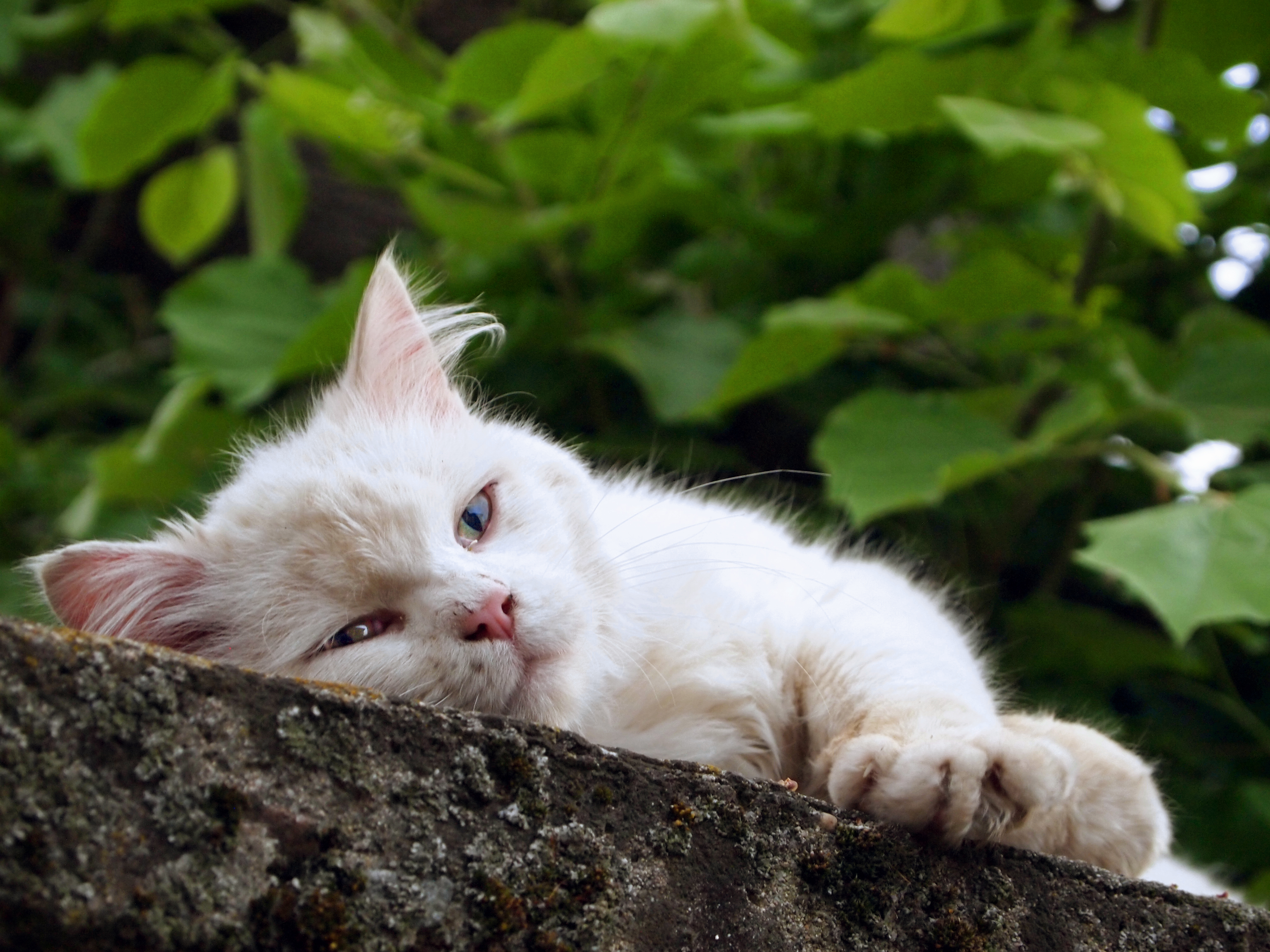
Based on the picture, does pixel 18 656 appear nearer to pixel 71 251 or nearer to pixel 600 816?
pixel 600 816

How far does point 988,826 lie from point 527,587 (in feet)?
1.59

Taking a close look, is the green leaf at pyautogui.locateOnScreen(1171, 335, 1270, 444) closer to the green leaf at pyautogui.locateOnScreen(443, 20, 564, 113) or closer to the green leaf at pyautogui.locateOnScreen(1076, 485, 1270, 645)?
the green leaf at pyautogui.locateOnScreen(1076, 485, 1270, 645)

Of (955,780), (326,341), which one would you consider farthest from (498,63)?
(955,780)

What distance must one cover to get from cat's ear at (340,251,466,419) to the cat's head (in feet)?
0.08

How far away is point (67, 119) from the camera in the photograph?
2.65 meters

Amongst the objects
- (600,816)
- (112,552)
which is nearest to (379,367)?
(112,552)

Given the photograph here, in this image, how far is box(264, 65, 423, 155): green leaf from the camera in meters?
1.99

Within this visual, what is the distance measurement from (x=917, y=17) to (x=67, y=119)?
2111mm

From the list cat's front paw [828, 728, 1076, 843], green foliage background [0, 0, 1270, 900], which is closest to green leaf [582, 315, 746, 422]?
green foliage background [0, 0, 1270, 900]

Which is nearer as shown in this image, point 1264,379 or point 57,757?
point 57,757

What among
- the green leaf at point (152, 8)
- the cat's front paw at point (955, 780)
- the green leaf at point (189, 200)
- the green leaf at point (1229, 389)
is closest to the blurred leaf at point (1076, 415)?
the green leaf at point (1229, 389)

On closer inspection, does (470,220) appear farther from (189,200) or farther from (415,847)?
(415,847)

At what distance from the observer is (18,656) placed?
1.94 ft

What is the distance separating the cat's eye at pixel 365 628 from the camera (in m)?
1.06
